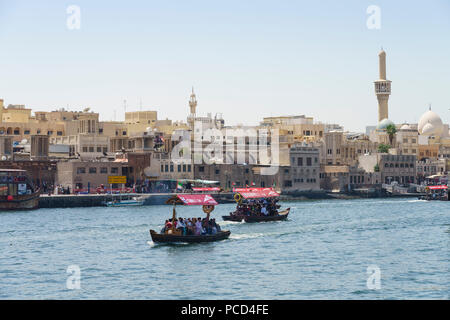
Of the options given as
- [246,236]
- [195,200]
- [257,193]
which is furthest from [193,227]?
[257,193]

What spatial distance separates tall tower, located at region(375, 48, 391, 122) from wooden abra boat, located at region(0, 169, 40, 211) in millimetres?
94656

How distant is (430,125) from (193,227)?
138 m

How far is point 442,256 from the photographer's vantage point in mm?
47000

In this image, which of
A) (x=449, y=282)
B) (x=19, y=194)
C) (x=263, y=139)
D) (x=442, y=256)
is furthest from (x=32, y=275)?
(x=263, y=139)

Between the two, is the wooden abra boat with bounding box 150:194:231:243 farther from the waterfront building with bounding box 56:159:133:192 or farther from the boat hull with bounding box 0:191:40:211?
the waterfront building with bounding box 56:159:133:192

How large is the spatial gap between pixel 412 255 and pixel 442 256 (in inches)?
70.2

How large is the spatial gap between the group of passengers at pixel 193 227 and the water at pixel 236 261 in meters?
1.03

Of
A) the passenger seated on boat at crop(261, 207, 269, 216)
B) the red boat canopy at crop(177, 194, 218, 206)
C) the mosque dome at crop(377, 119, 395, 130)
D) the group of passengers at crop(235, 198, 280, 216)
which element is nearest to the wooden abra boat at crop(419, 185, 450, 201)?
the mosque dome at crop(377, 119, 395, 130)

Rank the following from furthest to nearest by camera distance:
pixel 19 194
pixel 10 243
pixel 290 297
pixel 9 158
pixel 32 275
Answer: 1. pixel 9 158
2. pixel 19 194
3. pixel 10 243
4. pixel 32 275
5. pixel 290 297

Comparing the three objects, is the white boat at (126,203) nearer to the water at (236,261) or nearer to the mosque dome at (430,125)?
the water at (236,261)

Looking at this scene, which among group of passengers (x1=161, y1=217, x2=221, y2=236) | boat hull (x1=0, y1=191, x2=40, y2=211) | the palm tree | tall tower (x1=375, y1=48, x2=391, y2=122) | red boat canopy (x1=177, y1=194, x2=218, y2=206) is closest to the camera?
group of passengers (x1=161, y1=217, x2=221, y2=236)

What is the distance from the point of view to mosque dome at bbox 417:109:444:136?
586ft

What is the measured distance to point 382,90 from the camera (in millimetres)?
169750
